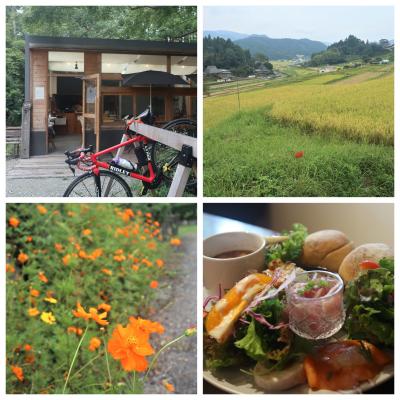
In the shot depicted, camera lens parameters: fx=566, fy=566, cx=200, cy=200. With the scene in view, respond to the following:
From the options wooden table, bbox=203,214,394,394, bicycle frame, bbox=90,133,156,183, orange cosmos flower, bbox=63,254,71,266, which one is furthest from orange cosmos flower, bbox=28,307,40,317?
wooden table, bbox=203,214,394,394

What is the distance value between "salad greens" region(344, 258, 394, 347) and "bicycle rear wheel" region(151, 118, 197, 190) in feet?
2.13

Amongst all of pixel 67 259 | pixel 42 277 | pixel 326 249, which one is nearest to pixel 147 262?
pixel 67 259

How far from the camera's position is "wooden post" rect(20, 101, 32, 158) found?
198 centimetres

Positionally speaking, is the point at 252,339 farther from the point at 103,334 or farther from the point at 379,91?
the point at 379,91

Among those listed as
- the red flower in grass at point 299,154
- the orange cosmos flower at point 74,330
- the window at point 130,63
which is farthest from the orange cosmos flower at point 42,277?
the red flower in grass at point 299,154

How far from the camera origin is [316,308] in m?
1.62

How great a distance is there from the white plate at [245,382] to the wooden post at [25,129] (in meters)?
1.00

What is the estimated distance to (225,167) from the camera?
195cm

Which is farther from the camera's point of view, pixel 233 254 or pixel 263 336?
pixel 233 254

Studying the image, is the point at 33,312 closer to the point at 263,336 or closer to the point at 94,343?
the point at 94,343

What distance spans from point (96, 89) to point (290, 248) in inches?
34.1

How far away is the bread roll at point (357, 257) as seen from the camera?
1754 millimetres

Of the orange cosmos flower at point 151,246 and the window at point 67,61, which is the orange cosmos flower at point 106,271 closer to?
the orange cosmos flower at point 151,246

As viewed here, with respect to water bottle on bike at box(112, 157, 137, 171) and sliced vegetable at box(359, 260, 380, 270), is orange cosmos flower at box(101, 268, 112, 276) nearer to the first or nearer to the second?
water bottle on bike at box(112, 157, 137, 171)
